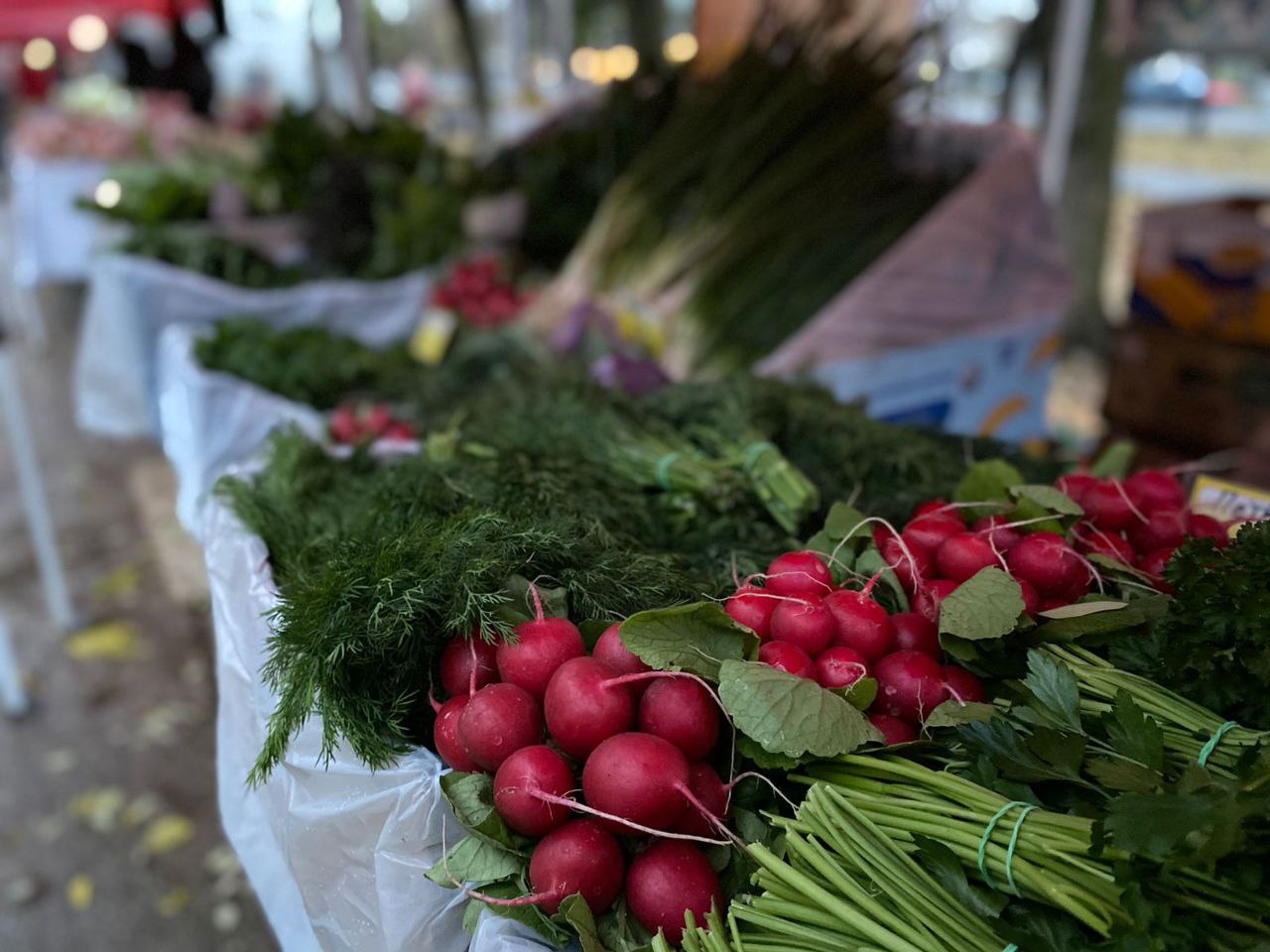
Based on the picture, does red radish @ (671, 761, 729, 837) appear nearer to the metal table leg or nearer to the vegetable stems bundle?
the vegetable stems bundle

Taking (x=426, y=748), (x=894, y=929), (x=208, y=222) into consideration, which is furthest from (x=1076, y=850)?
(x=208, y=222)

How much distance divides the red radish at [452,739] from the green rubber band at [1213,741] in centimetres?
82

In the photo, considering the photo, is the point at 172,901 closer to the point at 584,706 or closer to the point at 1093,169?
the point at 584,706

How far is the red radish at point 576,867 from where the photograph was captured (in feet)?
3.42

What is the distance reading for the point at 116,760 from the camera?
2.77 metres

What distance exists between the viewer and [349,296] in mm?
3746

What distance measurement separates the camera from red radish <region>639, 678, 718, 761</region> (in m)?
1.11

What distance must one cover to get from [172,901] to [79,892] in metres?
0.23

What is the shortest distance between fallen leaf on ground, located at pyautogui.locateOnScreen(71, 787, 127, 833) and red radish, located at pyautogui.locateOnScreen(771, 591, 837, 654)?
216 cm

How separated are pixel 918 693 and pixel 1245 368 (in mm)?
2979

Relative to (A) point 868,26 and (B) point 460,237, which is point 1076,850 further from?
(B) point 460,237

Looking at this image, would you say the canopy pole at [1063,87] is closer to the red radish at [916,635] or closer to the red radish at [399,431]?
the red radish at [399,431]

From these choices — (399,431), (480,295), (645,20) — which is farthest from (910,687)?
(645,20)

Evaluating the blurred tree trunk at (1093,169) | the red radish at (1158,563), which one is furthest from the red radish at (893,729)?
the blurred tree trunk at (1093,169)
